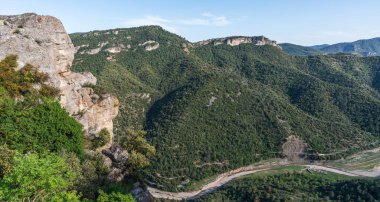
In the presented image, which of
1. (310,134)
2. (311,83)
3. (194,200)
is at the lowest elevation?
(194,200)

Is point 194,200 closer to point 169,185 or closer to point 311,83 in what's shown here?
point 169,185

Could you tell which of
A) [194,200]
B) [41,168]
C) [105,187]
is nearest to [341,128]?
[194,200]

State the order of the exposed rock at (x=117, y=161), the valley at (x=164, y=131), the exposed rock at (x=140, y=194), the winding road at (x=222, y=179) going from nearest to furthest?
the valley at (x=164, y=131) < the exposed rock at (x=140, y=194) < the exposed rock at (x=117, y=161) < the winding road at (x=222, y=179)

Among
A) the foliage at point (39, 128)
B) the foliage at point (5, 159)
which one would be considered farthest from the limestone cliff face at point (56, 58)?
the foliage at point (5, 159)

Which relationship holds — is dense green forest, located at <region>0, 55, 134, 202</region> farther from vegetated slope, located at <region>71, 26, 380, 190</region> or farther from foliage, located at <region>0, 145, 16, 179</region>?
vegetated slope, located at <region>71, 26, 380, 190</region>

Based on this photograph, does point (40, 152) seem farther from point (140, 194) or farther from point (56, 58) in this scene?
point (56, 58)

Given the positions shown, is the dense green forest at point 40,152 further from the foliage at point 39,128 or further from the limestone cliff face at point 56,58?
the limestone cliff face at point 56,58

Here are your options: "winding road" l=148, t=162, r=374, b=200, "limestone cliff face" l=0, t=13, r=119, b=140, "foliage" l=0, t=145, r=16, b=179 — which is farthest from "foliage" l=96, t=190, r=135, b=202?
"winding road" l=148, t=162, r=374, b=200

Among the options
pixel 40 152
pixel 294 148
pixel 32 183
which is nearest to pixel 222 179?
pixel 294 148
